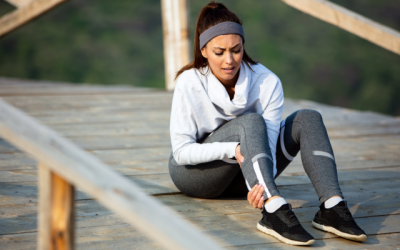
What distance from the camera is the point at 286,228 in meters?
1.36

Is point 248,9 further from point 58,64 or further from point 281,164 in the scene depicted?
point 281,164

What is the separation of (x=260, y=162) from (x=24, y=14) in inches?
121

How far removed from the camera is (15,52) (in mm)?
12844

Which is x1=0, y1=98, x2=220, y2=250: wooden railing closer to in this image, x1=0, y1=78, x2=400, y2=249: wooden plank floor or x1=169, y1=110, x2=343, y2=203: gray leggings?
x1=0, y1=78, x2=400, y2=249: wooden plank floor

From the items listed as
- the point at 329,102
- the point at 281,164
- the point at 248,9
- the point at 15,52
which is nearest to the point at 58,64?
the point at 15,52

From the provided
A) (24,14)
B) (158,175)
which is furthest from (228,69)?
(24,14)

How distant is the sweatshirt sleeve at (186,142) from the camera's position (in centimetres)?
153

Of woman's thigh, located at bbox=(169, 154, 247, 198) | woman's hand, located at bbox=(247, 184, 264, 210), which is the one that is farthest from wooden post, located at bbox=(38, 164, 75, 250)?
woman's thigh, located at bbox=(169, 154, 247, 198)

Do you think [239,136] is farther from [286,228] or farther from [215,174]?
[286,228]

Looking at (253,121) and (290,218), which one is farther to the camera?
(253,121)

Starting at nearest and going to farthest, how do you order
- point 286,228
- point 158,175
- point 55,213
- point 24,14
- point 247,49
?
point 55,213 < point 286,228 < point 158,175 < point 24,14 < point 247,49

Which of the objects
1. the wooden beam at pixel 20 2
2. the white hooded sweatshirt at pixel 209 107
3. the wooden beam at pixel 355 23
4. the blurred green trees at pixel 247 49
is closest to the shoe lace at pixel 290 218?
the white hooded sweatshirt at pixel 209 107

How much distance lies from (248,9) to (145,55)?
349 cm

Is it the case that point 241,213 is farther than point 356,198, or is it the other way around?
point 356,198
